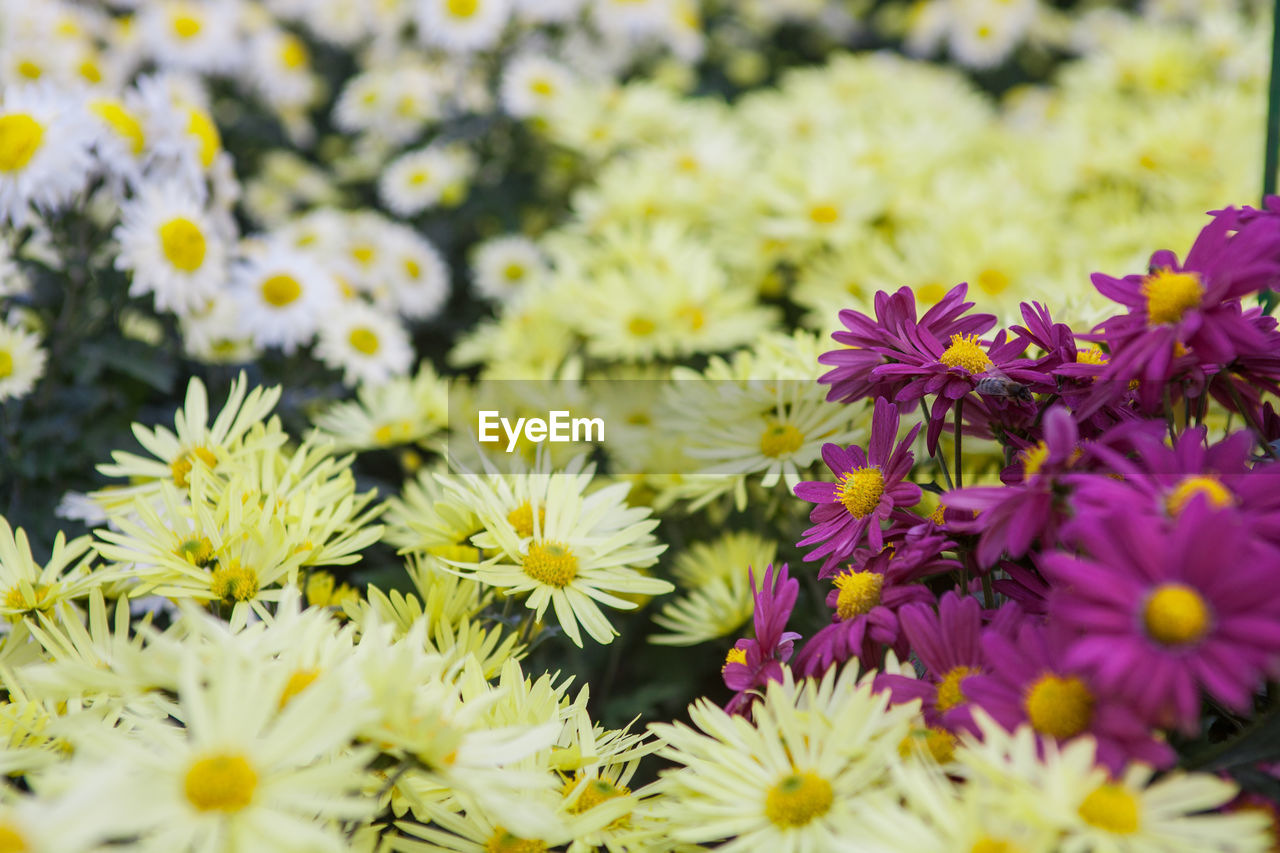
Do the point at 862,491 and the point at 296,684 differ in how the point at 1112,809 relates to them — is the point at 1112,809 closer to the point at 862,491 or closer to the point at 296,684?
the point at 862,491

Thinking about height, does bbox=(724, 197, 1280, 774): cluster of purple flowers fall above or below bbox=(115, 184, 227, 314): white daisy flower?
below

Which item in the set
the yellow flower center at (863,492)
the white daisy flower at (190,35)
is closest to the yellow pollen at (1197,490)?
the yellow flower center at (863,492)

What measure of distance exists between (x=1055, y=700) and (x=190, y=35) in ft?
7.97

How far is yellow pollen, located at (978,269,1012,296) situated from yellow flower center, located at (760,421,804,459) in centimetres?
66

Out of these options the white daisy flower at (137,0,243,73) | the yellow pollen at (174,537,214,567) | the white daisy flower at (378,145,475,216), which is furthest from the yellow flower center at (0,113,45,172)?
the white daisy flower at (137,0,243,73)

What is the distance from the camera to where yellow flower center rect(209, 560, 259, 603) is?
762mm

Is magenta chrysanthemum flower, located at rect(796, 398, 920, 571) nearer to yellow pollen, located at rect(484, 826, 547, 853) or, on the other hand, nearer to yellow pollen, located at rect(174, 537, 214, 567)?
yellow pollen, located at rect(484, 826, 547, 853)

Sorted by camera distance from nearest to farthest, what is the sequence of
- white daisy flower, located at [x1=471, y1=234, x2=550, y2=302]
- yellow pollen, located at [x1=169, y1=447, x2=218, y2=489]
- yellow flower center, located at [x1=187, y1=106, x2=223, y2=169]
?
yellow pollen, located at [x1=169, y1=447, x2=218, y2=489]
yellow flower center, located at [x1=187, y1=106, x2=223, y2=169]
white daisy flower, located at [x1=471, y1=234, x2=550, y2=302]

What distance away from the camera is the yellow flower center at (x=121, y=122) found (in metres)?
1.33

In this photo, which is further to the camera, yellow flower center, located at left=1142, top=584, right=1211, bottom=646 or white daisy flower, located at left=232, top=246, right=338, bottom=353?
white daisy flower, located at left=232, top=246, right=338, bottom=353

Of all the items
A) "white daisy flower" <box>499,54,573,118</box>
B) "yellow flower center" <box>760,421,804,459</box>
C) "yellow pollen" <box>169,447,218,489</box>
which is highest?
"white daisy flower" <box>499,54,573,118</box>

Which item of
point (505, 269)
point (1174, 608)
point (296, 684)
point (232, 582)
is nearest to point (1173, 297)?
point (1174, 608)

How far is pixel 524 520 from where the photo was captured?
34.4 inches

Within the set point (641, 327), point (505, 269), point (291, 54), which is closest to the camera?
point (641, 327)
